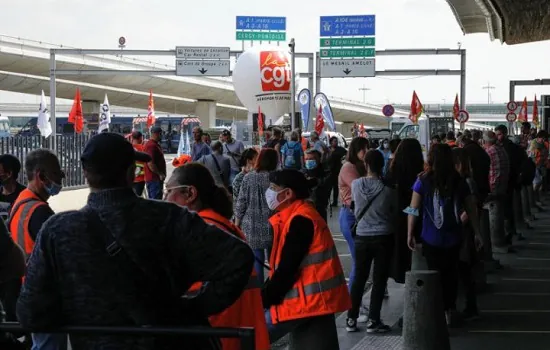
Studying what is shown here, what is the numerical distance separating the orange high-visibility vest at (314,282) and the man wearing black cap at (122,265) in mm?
2392

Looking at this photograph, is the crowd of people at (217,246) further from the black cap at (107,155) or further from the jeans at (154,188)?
the jeans at (154,188)

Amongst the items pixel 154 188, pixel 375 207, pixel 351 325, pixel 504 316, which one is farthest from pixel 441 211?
pixel 154 188

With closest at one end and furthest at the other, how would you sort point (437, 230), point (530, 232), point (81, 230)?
point (81, 230)
point (437, 230)
point (530, 232)

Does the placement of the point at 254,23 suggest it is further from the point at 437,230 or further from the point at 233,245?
the point at 233,245

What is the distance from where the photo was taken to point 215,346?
3.96m

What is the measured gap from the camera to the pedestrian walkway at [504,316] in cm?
920

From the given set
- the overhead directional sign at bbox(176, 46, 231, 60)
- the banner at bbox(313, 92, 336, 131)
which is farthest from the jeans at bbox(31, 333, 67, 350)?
the overhead directional sign at bbox(176, 46, 231, 60)

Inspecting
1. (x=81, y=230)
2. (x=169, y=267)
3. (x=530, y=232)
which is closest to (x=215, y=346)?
(x=169, y=267)

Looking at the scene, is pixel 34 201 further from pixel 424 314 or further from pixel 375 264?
pixel 375 264

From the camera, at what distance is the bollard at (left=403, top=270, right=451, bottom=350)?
25.3 ft

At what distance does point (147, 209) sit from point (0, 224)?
1230mm

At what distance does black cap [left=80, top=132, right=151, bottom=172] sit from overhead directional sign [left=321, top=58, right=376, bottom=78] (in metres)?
42.3

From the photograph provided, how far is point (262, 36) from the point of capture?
59.5 metres

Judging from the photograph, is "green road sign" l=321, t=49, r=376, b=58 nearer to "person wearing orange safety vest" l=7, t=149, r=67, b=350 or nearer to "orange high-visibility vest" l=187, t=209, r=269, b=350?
"person wearing orange safety vest" l=7, t=149, r=67, b=350
